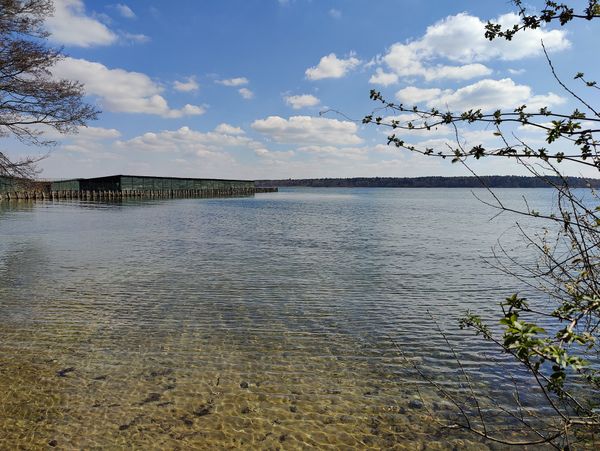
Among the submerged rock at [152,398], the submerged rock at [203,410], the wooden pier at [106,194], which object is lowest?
the submerged rock at [203,410]

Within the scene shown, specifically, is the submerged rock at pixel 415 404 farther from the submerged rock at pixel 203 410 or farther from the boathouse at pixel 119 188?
the boathouse at pixel 119 188

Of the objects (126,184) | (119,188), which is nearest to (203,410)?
(119,188)

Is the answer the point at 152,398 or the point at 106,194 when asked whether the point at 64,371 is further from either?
the point at 106,194

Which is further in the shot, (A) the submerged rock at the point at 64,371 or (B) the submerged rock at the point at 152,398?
(A) the submerged rock at the point at 64,371

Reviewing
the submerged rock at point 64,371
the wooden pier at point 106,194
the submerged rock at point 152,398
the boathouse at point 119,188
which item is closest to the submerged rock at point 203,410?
the submerged rock at point 152,398

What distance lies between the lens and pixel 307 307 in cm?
1039

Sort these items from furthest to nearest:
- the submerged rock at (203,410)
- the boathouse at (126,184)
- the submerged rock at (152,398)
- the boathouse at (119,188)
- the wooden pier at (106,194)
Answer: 1. the boathouse at (126,184)
2. the boathouse at (119,188)
3. the wooden pier at (106,194)
4. the submerged rock at (152,398)
5. the submerged rock at (203,410)

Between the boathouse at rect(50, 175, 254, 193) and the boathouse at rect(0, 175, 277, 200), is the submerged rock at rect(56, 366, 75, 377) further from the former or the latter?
the boathouse at rect(50, 175, 254, 193)

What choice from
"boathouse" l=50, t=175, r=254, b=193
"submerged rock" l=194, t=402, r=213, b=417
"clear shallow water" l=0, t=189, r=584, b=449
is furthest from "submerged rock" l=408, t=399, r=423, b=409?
"boathouse" l=50, t=175, r=254, b=193

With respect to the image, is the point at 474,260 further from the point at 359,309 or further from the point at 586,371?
the point at 586,371

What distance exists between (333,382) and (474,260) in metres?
13.2

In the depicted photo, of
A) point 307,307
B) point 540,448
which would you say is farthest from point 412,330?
point 540,448

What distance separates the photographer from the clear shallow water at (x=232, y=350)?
5059 mm

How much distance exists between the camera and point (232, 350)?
7.47 m
